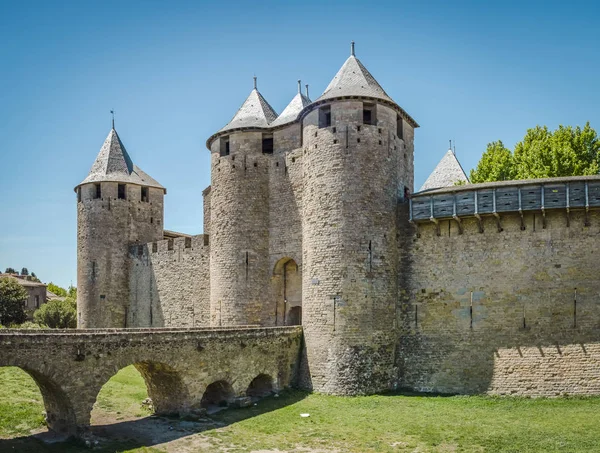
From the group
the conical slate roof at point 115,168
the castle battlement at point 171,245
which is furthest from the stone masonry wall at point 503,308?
the conical slate roof at point 115,168

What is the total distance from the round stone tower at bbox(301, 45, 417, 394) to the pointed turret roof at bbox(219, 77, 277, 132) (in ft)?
13.6

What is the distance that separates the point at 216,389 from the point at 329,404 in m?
3.92

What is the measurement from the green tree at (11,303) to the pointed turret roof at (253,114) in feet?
91.2

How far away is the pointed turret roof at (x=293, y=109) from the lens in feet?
85.5

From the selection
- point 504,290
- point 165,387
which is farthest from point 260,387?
point 504,290

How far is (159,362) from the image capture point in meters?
17.7

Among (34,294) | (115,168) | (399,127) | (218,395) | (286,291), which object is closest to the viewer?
(218,395)

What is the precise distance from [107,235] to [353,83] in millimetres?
16697

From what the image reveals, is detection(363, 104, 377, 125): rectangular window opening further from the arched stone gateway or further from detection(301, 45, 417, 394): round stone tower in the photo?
the arched stone gateway

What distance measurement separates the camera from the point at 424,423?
17.1 meters

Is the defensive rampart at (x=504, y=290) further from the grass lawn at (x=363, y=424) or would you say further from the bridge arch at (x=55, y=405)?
the bridge arch at (x=55, y=405)

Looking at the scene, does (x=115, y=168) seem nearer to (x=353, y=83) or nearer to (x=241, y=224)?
(x=241, y=224)

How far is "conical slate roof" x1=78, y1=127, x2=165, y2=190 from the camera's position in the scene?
33.2m

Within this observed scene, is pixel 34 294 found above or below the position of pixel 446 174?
below
